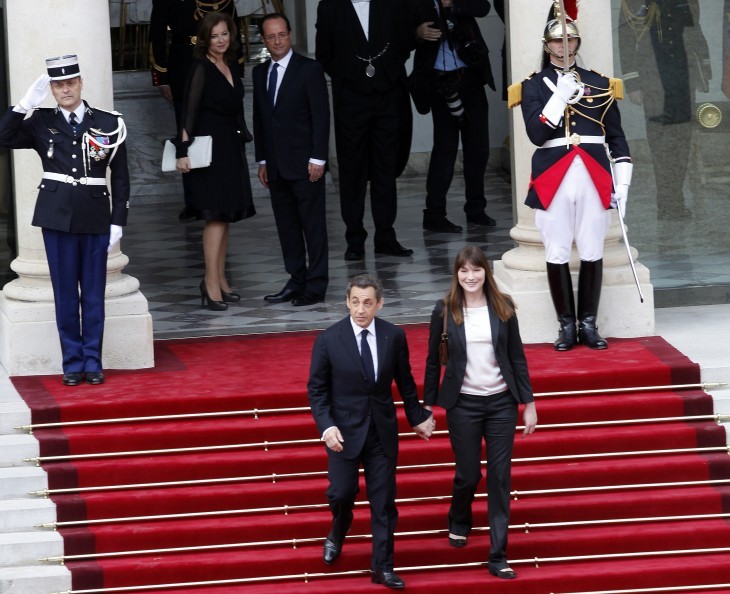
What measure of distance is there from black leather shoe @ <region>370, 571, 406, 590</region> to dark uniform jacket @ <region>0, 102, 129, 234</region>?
2669mm

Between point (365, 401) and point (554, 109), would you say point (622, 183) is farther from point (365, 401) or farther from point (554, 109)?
point (365, 401)

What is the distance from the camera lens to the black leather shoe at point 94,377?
1017 cm

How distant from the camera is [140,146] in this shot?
17.2m

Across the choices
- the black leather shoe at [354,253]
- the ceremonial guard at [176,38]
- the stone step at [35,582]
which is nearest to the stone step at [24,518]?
the stone step at [35,582]

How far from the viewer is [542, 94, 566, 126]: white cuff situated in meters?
10.2

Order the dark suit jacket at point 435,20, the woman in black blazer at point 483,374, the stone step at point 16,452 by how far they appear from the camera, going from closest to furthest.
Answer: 1. the woman in black blazer at point 483,374
2. the stone step at point 16,452
3. the dark suit jacket at point 435,20

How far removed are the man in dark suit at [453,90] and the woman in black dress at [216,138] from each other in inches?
88.8

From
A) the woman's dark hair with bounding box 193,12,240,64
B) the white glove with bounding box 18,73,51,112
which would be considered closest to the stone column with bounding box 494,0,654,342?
the woman's dark hair with bounding box 193,12,240,64

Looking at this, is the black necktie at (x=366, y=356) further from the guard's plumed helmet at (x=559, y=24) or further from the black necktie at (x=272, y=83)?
the black necktie at (x=272, y=83)

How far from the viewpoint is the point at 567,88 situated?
1021 centimetres

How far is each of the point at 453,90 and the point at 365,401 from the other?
6100mm

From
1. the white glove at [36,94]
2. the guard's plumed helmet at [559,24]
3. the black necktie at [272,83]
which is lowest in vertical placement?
the black necktie at [272,83]

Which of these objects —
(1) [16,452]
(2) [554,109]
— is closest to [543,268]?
(2) [554,109]

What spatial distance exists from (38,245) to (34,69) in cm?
102
